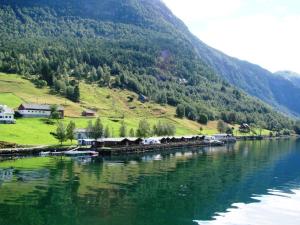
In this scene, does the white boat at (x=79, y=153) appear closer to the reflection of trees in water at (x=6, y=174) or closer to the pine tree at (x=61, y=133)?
the pine tree at (x=61, y=133)

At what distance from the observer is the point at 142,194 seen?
3831 inches

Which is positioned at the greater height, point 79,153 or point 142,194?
point 79,153

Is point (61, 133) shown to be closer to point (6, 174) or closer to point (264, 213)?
point (6, 174)

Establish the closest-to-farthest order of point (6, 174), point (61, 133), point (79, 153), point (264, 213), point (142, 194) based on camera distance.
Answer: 1. point (264, 213)
2. point (142, 194)
3. point (6, 174)
4. point (79, 153)
5. point (61, 133)

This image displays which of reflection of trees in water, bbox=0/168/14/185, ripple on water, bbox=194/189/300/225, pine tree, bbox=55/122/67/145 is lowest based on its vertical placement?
ripple on water, bbox=194/189/300/225

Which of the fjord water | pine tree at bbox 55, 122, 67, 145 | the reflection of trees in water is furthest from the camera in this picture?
pine tree at bbox 55, 122, 67, 145

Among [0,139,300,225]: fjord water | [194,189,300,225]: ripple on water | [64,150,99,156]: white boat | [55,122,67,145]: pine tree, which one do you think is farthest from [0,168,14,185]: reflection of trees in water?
[55,122,67,145]: pine tree

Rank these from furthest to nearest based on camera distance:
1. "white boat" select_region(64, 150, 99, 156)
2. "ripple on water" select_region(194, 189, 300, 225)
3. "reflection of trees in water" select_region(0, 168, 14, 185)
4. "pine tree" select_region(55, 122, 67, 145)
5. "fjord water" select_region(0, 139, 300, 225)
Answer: "pine tree" select_region(55, 122, 67, 145) → "white boat" select_region(64, 150, 99, 156) → "reflection of trees in water" select_region(0, 168, 14, 185) → "ripple on water" select_region(194, 189, 300, 225) → "fjord water" select_region(0, 139, 300, 225)

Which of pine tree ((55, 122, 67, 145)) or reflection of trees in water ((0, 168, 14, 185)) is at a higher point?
pine tree ((55, 122, 67, 145))

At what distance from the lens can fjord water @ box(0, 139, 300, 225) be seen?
3036 inches

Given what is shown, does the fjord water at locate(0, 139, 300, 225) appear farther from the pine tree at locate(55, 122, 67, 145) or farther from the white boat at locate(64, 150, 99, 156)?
the pine tree at locate(55, 122, 67, 145)

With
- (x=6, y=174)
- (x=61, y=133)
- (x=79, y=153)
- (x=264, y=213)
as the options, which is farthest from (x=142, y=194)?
(x=61, y=133)

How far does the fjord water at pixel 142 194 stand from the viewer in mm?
77125

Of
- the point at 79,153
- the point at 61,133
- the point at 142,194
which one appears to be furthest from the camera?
the point at 61,133
